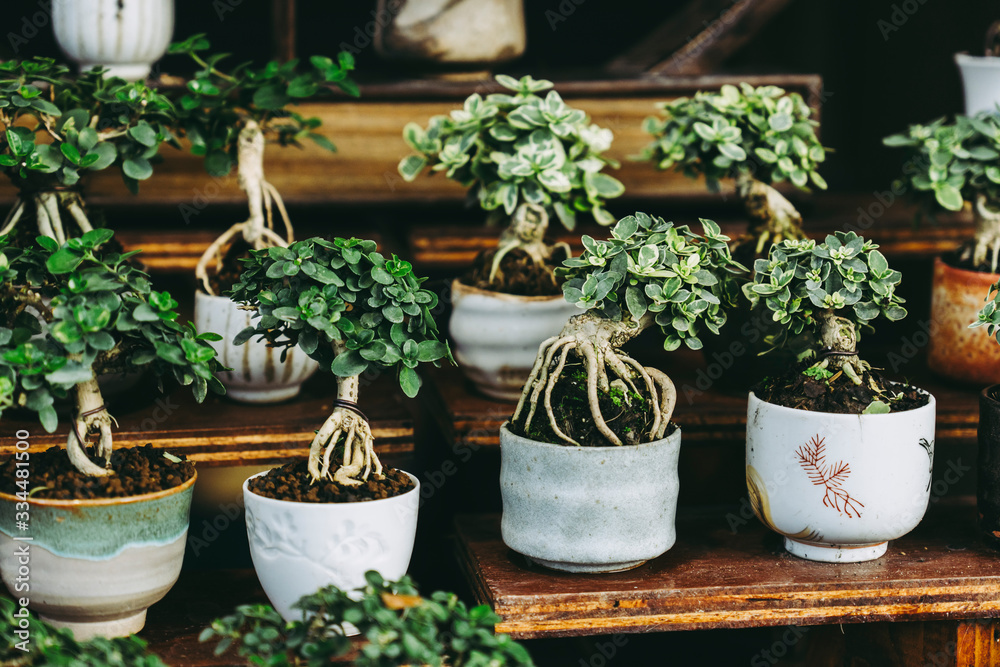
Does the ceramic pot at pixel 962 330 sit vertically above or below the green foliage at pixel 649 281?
below

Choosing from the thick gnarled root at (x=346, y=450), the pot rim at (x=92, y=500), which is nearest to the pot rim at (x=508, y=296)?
the thick gnarled root at (x=346, y=450)

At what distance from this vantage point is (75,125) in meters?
1.42

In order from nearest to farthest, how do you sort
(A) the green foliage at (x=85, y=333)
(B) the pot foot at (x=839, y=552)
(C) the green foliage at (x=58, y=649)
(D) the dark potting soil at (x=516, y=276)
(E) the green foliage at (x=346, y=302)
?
(C) the green foliage at (x=58, y=649) → (A) the green foliage at (x=85, y=333) → (E) the green foliage at (x=346, y=302) → (B) the pot foot at (x=839, y=552) → (D) the dark potting soil at (x=516, y=276)

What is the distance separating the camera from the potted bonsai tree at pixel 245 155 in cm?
151

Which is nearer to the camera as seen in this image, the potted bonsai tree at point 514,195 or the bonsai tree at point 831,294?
the bonsai tree at point 831,294

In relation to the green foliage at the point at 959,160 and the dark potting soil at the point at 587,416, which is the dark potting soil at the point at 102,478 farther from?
the green foliage at the point at 959,160

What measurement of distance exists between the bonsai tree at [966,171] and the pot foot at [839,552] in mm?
529

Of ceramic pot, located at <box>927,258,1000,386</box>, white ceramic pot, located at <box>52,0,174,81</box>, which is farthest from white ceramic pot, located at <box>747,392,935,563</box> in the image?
white ceramic pot, located at <box>52,0,174,81</box>

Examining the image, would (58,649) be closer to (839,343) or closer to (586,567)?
(586,567)

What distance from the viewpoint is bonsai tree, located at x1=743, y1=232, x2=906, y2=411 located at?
1.29 meters

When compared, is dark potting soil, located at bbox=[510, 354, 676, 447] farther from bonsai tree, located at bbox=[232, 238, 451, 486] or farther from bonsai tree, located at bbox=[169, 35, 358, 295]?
bonsai tree, located at bbox=[169, 35, 358, 295]

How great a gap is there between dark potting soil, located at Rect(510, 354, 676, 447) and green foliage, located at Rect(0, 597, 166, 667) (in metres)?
0.52

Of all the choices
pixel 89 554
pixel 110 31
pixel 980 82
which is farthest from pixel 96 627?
pixel 980 82

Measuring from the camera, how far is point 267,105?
152 centimetres
